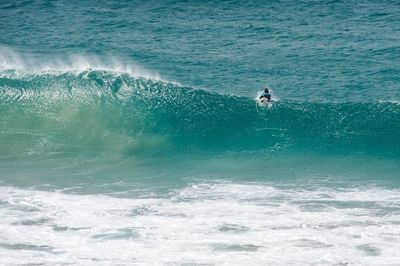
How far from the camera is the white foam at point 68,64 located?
114 ft

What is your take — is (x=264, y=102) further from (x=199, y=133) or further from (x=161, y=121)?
(x=161, y=121)

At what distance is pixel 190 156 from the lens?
30.4 meters

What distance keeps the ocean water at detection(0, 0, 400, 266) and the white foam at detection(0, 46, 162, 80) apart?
110mm

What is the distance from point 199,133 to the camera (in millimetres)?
31812

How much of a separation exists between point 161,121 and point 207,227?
387 inches

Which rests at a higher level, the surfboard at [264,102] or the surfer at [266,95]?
the surfer at [266,95]

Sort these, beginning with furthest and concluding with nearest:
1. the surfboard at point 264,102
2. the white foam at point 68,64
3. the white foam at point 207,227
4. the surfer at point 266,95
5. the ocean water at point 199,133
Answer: the white foam at point 68,64
the surfboard at point 264,102
the surfer at point 266,95
the ocean water at point 199,133
the white foam at point 207,227

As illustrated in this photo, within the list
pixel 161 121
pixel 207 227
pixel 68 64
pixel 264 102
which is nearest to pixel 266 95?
pixel 264 102

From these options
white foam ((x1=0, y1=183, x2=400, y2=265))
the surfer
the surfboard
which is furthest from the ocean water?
the surfer

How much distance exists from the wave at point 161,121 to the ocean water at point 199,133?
0.06 m

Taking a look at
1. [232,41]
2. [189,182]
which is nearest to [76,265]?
[189,182]

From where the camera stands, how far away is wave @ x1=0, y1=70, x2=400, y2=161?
3073 cm

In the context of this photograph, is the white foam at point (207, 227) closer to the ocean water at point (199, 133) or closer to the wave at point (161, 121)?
the ocean water at point (199, 133)

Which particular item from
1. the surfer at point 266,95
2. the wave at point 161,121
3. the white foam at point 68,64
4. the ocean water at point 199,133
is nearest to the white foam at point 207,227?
the ocean water at point 199,133
